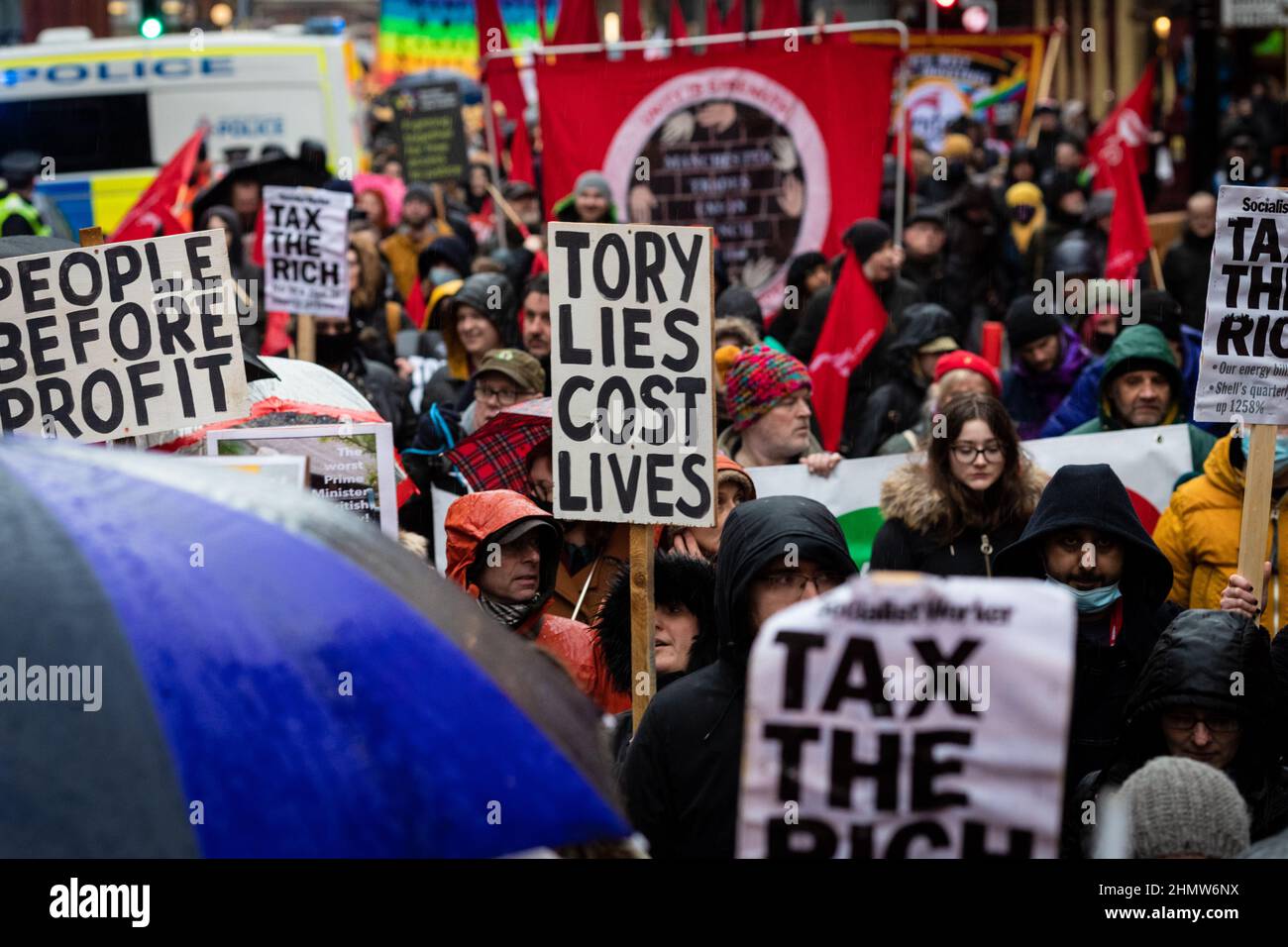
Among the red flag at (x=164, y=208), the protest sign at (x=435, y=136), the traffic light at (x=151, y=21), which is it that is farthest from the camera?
the traffic light at (x=151, y=21)

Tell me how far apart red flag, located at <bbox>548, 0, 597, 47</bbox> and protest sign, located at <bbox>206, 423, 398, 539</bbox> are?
25.0ft

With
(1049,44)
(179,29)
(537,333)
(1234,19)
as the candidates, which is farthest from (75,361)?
(179,29)

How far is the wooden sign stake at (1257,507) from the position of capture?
16.6ft

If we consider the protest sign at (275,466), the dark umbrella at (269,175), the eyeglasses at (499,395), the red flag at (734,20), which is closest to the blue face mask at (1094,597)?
the protest sign at (275,466)

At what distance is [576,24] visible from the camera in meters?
12.5

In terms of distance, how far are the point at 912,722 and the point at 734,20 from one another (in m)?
9.29

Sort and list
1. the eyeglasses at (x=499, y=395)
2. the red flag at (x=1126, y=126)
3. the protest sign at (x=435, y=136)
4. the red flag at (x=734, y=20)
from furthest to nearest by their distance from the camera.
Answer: the protest sign at (x=435, y=136), the red flag at (x=1126, y=126), the red flag at (x=734, y=20), the eyeglasses at (x=499, y=395)

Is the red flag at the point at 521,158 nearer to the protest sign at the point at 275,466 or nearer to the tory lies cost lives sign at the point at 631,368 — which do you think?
the tory lies cost lives sign at the point at 631,368

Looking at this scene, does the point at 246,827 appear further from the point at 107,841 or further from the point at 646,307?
the point at 646,307

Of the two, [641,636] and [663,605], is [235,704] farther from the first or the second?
[663,605]

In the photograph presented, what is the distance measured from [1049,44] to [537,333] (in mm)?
13566

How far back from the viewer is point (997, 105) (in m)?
21.6

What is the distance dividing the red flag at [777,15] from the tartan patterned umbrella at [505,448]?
592 cm

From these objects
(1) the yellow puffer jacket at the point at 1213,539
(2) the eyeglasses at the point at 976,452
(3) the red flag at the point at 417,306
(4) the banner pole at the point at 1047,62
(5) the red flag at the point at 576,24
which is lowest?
(3) the red flag at the point at 417,306
